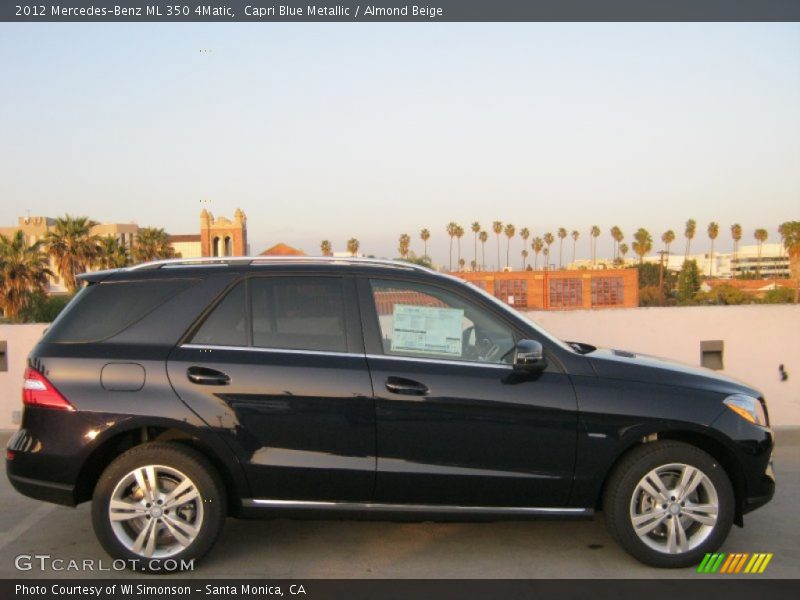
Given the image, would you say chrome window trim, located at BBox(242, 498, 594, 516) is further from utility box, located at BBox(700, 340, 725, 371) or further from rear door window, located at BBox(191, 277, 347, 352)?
utility box, located at BBox(700, 340, 725, 371)

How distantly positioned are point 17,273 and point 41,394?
3895cm

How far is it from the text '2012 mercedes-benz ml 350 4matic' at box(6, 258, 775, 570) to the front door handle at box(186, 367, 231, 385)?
0.04 ft

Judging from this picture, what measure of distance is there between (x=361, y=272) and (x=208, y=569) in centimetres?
194

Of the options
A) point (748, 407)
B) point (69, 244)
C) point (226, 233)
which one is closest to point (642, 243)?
point (226, 233)

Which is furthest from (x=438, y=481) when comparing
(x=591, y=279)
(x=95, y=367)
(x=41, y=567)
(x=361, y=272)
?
(x=591, y=279)

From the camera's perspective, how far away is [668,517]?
178 inches

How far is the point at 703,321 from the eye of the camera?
834 centimetres

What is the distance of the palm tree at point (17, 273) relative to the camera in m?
39.3

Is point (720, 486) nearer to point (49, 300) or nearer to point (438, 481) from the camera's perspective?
point (438, 481)

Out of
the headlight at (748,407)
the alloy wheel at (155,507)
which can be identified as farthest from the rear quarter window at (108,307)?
the headlight at (748,407)

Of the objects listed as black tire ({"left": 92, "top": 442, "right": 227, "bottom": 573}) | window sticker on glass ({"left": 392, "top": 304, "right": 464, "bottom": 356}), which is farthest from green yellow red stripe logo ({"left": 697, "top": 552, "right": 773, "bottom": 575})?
black tire ({"left": 92, "top": 442, "right": 227, "bottom": 573})

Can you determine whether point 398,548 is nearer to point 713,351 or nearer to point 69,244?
point 713,351

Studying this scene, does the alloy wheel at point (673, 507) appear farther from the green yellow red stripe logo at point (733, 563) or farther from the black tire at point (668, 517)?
the green yellow red stripe logo at point (733, 563)

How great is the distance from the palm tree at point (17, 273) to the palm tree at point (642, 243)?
3133 inches
